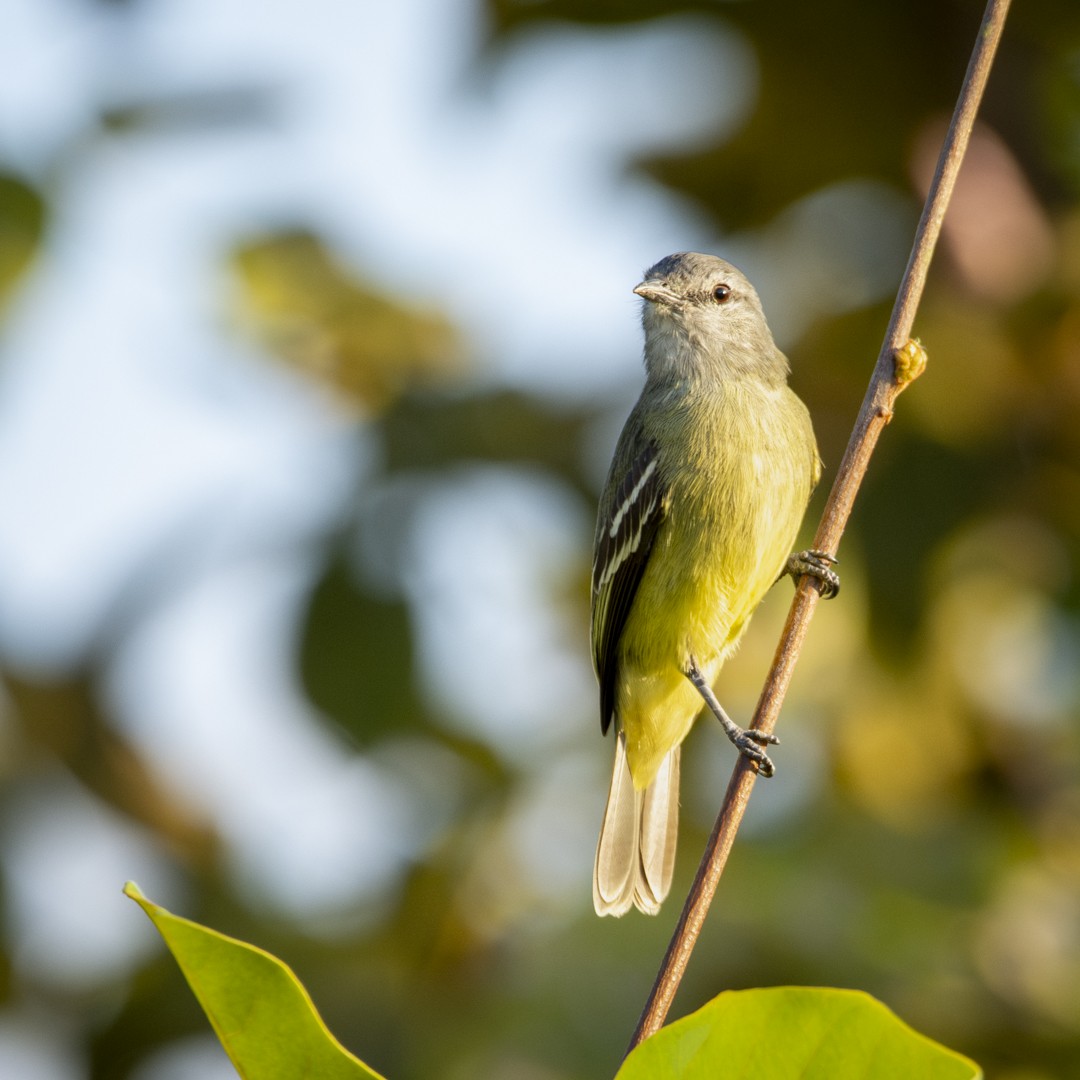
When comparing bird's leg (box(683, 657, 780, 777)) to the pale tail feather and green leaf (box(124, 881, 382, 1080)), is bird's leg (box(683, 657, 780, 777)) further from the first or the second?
green leaf (box(124, 881, 382, 1080))

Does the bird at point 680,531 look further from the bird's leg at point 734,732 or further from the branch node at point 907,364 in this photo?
the branch node at point 907,364

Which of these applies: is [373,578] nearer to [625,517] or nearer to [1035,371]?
[625,517]

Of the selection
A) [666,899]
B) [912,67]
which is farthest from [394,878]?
[912,67]

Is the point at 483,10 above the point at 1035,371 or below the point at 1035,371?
above

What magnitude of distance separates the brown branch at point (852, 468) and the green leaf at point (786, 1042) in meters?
0.21

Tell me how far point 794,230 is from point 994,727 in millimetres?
1942

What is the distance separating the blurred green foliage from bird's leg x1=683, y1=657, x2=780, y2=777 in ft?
1.45

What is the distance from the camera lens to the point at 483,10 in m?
5.13

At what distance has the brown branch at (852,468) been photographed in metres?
1.98

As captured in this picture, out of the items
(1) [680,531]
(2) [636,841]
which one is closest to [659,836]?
(2) [636,841]

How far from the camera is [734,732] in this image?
3.69m

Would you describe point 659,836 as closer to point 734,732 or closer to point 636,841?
point 636,841

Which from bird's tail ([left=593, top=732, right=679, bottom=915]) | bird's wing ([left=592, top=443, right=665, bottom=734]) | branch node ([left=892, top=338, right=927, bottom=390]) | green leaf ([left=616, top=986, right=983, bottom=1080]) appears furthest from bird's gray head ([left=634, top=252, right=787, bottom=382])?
green leaf ([left=616, top=986, right=983, bottom=1080])

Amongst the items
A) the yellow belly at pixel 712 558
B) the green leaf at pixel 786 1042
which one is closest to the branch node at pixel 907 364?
the green leaf at pixel 786 1042
